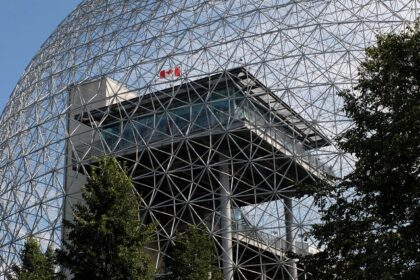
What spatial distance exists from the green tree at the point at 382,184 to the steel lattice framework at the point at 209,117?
35.6 ft

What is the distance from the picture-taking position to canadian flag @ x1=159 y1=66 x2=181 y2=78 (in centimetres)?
2666

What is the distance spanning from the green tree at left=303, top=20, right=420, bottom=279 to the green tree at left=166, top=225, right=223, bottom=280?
15.8 feet

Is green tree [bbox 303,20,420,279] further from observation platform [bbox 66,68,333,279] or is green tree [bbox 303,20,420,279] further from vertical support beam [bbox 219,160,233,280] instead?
vertical support beam [bbox 219,160,233,280]

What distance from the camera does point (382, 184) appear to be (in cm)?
1117

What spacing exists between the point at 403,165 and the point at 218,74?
15.1 meters

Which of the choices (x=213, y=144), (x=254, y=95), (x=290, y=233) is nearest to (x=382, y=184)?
(x=290, y=233)

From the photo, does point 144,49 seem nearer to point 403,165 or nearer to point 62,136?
point 62,136

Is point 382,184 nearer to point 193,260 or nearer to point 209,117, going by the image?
point 193,260

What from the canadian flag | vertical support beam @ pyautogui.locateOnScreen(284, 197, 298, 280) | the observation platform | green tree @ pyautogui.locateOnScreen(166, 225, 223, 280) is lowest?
green tree @ pyautogui.locateOnScreen(166, 225, 223, 280)

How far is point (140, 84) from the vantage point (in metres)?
27.1

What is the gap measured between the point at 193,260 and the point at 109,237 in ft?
9.42

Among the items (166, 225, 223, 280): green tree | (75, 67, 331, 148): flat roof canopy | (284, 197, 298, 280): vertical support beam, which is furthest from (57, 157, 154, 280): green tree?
(75, 67, 331, 148): flat roof canopy

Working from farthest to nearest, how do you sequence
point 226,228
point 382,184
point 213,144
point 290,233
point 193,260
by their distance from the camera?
point 213,144, point 290,233, point 226,228, point 193,260, point 382,184

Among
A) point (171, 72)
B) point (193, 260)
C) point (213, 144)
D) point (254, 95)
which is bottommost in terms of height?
point (193, 260)
